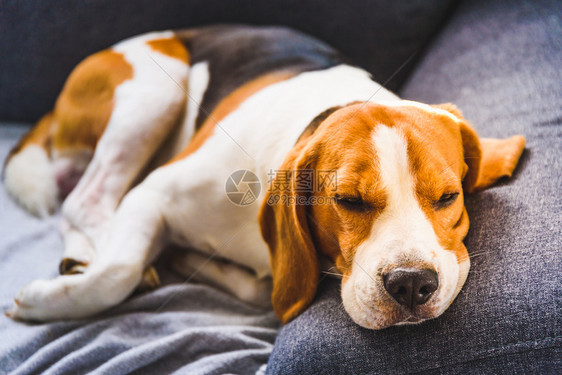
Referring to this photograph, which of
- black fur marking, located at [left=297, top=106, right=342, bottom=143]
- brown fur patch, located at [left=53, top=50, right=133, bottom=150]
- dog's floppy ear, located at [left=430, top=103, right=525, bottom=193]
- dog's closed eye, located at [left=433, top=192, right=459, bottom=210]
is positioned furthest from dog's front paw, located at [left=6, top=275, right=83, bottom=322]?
dog's floppy ear, located at [left=430, top=103, right=525, bottom=193]

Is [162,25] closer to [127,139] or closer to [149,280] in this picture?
[127,139]

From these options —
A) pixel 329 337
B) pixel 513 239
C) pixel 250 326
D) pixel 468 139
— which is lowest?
pixel 250 326

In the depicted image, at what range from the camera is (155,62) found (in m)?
1.90

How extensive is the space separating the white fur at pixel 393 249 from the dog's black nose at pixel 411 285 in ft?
0.06

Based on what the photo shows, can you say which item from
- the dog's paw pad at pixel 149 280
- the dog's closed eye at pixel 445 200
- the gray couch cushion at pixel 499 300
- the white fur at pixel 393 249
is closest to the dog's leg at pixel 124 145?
the dog's paw pad at pixel 149 280

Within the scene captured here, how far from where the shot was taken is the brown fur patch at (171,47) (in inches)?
77.9

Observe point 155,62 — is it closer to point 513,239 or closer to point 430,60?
point 430,60

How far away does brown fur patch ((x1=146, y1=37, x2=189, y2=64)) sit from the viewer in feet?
6.49

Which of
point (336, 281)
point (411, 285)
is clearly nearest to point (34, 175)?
Answer: point (336, 281)

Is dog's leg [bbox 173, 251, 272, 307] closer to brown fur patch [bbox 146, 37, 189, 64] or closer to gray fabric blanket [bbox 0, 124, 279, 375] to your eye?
gray fabric blanket [bbox 0, 124, 279, 375]

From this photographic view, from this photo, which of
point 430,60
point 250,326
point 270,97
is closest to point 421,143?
point 270,97

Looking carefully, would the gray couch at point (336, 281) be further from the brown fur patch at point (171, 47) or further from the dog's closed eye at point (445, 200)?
the brown fur patch at point (171, 47)

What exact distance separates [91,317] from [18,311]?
221mm

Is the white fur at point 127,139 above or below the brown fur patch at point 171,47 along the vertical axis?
below
